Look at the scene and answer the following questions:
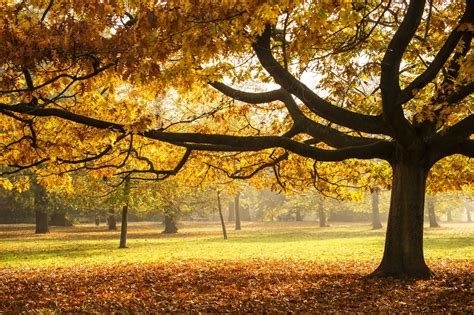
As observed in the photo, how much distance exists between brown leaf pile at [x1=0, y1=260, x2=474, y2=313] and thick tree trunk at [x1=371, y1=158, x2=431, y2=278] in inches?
20.0

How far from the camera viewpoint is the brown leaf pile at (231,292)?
7812 mm

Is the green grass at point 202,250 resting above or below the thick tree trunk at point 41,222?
below

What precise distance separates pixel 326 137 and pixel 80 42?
19.7 ft

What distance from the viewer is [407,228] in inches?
411

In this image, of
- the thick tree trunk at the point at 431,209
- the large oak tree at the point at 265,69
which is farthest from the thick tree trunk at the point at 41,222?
the thick tree trunk at the point at 431,209

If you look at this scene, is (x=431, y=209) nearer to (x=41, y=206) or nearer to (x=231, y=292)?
(x=41, y=206)

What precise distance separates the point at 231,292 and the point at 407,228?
423 cm

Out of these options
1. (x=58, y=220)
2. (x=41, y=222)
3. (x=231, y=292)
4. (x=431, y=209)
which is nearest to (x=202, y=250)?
(x=231, y=292)

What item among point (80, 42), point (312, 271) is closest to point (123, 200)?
point (312, 271)

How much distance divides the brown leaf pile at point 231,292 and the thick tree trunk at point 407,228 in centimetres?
51

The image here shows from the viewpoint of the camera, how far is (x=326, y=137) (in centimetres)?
1105

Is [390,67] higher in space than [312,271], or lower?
higher

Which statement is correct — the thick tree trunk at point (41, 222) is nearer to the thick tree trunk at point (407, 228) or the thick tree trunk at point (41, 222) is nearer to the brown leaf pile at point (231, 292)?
the brown leaf pile at point (231, 292)

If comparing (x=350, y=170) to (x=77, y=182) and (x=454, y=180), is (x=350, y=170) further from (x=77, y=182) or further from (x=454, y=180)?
(x=77, y=182)
